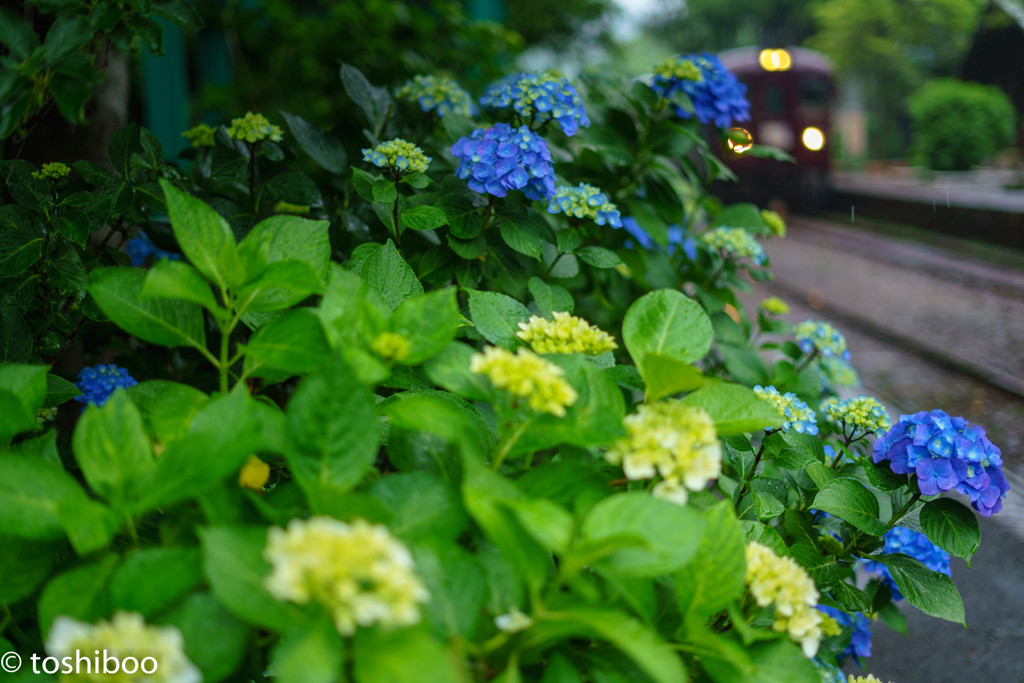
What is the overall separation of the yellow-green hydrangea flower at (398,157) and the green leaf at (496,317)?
360mm

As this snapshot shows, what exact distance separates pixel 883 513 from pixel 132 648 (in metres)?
1.30

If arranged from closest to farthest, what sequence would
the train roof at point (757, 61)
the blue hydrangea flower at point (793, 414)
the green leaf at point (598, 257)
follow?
the blue hydrangea flower at point (793, 414) < the green leaf at point (598, 257) < the train roof at point (757, 61)

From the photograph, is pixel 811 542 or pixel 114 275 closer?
pixel 114 275

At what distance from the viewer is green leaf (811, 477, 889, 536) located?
860 mm

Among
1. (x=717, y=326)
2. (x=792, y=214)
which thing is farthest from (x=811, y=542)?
(x=792, y=214)

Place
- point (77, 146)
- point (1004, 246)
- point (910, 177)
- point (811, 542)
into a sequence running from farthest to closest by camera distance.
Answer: point (910, 177), point (1004, 246), point (77, 146), point (811, 542)

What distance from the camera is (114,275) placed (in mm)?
670

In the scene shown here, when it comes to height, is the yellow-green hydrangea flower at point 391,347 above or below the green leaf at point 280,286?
below

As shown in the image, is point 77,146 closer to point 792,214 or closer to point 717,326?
point 717,326

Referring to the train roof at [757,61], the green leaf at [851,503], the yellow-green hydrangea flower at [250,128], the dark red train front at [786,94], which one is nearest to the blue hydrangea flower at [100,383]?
the yellow-green hydrangea flower at [250,128]

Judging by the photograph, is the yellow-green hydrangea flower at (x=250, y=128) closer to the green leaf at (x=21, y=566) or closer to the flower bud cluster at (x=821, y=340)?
the green leaf at (x=21, y=566)

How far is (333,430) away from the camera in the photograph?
1.83ft

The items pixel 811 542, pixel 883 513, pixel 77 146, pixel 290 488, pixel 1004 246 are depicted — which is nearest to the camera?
pixel 290 488

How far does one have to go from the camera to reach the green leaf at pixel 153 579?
1.60ft
